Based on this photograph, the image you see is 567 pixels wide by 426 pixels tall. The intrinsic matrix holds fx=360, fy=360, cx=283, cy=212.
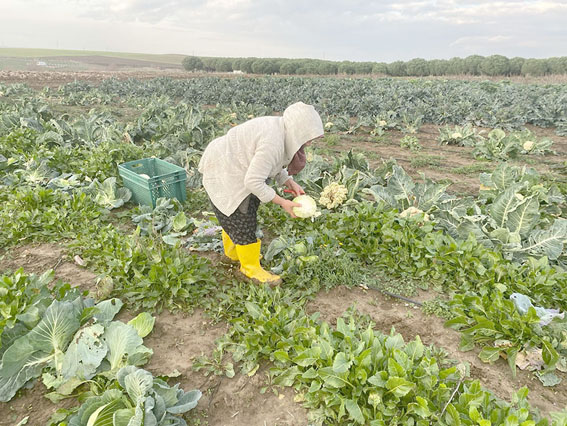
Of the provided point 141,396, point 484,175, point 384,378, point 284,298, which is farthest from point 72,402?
point 484,175

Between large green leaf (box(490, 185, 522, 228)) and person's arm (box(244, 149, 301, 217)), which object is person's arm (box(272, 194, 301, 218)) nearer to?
person's arm (box(244, 149, 301, 217))

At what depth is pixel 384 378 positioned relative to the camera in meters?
2.20

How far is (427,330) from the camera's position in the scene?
310 cm

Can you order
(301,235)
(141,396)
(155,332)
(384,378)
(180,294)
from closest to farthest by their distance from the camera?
(141,396) < (384,378) < (155,332) < (180,294) < (301,235)

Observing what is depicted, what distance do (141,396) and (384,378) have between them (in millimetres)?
1426

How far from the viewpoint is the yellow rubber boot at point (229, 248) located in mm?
3889

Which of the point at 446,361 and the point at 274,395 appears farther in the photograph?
the point at 446,361

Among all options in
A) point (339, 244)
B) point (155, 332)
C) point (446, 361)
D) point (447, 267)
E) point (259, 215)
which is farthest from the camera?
point (259, 215)

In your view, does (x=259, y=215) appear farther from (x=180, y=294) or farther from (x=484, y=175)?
(x=484, y=175)

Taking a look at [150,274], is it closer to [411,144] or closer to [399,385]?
[399,385]

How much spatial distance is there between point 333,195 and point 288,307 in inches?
85.1

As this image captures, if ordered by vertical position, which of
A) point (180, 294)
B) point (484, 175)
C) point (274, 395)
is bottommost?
point (274, 395)

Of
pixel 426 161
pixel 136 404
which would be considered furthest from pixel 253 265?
pixel 426 161

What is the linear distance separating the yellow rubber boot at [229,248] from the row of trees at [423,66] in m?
49.2
